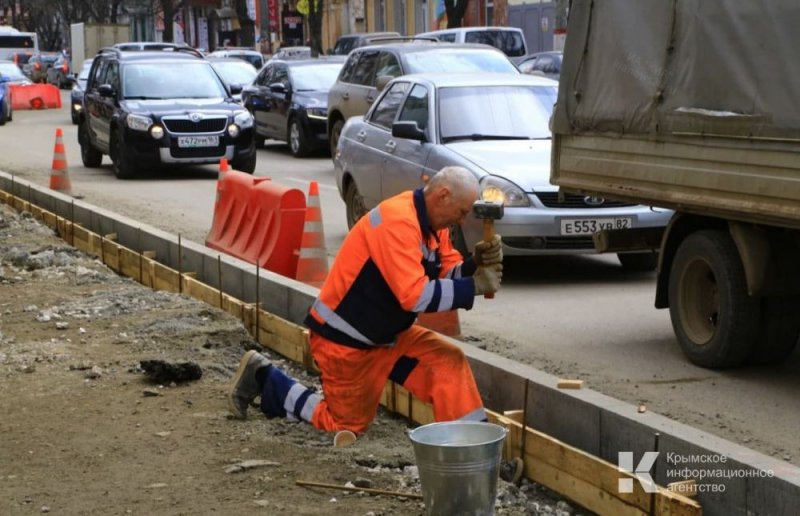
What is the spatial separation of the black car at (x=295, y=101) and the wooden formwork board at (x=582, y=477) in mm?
18860

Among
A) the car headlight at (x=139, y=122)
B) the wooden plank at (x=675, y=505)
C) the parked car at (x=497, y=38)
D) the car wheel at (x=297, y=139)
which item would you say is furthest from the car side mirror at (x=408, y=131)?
the parked car at (x=497, y=38)

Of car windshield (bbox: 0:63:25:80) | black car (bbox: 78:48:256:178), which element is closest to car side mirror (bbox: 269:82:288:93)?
black car (bbox: 78:48:256:178)

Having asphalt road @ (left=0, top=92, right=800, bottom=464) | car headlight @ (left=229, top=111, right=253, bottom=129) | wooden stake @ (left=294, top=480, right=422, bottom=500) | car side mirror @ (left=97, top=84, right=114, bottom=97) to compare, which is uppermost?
car side mirror @ (left=97, top=84, right=114, bottom=97)

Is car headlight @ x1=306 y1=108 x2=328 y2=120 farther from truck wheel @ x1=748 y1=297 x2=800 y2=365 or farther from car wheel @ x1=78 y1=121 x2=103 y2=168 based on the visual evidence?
truck wheel @ x1=748 y1=297 x2=800 y2=365

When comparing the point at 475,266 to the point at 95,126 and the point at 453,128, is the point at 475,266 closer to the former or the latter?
→ the point at 453,128

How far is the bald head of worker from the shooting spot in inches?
241

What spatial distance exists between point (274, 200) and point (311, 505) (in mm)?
5893

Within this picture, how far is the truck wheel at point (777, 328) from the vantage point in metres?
7.98

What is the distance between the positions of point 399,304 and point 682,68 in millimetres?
2791

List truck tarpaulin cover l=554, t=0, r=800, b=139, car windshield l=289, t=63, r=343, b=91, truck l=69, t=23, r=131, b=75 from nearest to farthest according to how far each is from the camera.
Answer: truck tarpaulin cover l=554, t=0, r=800, b=139 → car windshield l=289, t=63, r=343, b=91 → truck l=69, t=23, r=131, b=75

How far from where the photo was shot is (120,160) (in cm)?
2119

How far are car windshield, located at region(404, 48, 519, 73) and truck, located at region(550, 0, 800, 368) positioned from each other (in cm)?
997

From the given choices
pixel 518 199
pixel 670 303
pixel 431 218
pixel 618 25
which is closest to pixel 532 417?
pixel 431 218

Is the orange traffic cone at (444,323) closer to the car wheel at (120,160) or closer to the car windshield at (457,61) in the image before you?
the car windshield at (457,61)
